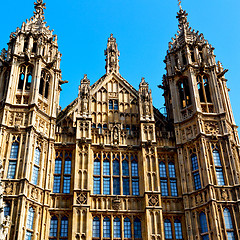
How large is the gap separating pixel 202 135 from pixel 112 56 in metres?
13.2

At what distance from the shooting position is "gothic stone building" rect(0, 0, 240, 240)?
92.8 ft

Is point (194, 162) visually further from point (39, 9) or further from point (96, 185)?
point (39, 9)

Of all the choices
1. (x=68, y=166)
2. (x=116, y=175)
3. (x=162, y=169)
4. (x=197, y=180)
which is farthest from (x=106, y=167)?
(x=197, y=180)

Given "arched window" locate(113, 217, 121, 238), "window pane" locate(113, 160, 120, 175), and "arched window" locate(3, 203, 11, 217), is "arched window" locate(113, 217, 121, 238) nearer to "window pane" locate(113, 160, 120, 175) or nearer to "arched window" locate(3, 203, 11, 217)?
"window pane" locate(113, 160, 120, 175)

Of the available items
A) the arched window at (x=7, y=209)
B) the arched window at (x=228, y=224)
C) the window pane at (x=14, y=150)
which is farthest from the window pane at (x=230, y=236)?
the window pane at (x=14, y=150)

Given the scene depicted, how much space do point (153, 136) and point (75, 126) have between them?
661cm

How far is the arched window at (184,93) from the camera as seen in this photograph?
35.6 meters

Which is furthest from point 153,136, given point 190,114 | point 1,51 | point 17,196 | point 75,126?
point 1,51

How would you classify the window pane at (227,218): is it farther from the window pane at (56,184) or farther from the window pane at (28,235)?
the window pane at (28,235)

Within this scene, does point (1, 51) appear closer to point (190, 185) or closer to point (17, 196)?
point (17, 196)

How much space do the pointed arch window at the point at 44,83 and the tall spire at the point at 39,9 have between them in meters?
8.44

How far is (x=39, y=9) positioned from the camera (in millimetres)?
42562

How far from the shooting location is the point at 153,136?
32.9 meters

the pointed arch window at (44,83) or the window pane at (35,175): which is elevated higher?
the pointed arch window at (44,83)
